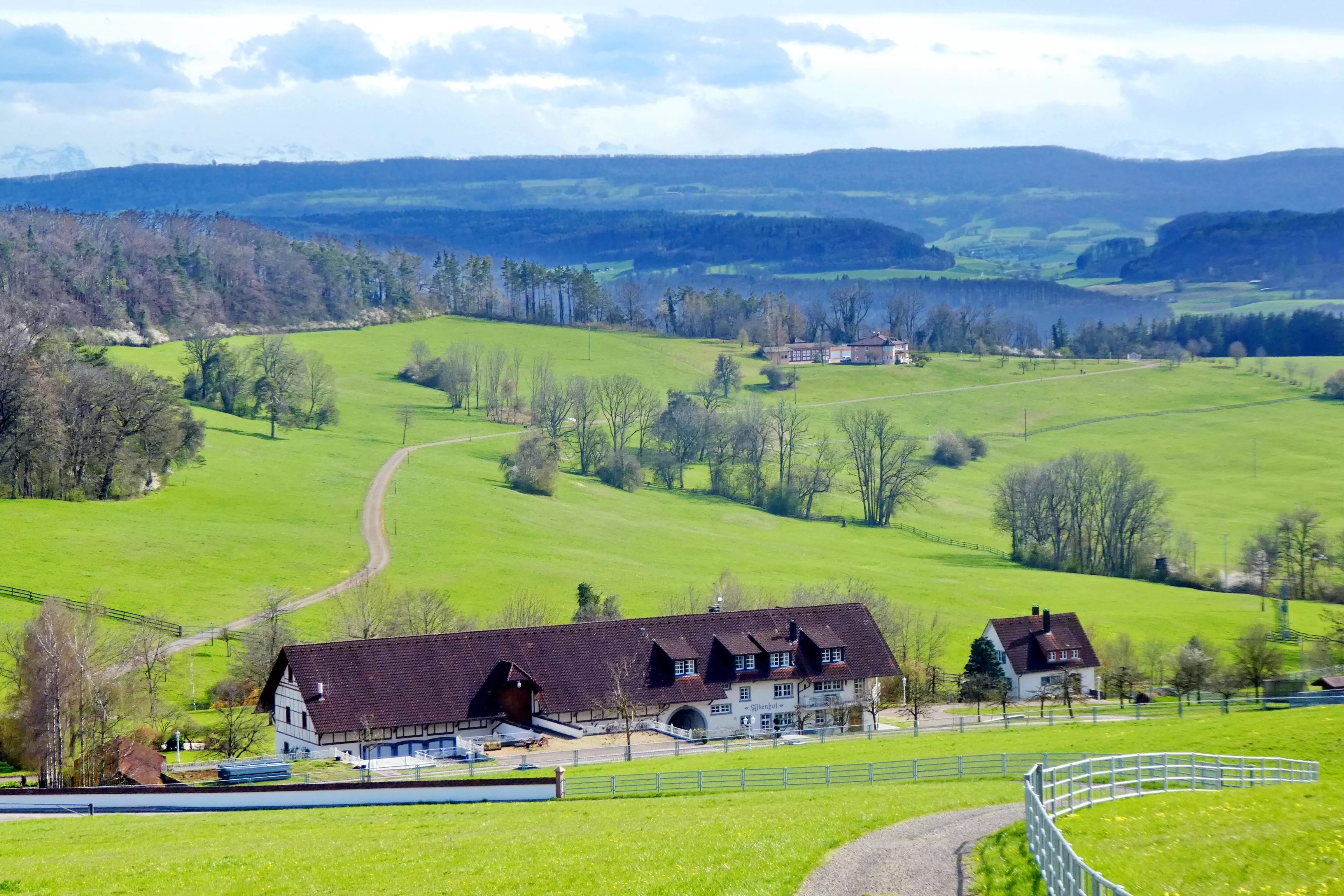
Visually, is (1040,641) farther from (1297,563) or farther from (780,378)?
(780,378)

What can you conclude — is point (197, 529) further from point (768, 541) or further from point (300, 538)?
point (768, 541)

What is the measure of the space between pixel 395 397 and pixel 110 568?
75.8 meters

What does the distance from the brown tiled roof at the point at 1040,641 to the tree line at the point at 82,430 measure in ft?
197

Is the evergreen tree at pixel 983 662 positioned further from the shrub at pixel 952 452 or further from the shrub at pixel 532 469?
the shrub at pixel 952 452

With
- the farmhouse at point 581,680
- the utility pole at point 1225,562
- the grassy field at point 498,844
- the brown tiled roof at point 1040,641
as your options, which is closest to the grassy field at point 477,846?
the grassy field at point 498,844

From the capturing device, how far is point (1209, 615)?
9250cm

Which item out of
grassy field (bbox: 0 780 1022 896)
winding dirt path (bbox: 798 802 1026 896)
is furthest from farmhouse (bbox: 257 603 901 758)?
winding dirt path (bbox: 798 802 1026 896)

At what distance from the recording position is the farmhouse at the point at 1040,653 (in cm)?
7694

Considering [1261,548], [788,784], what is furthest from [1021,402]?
[788,784]

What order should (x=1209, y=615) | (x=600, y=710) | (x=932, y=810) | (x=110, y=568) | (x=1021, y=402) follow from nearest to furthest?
(x=932, y=810)
(x=600, y=710)
(x=110, y=568)
(x=1209, y=615)
(x=1021, y=402)

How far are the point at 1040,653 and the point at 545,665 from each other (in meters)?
29.5

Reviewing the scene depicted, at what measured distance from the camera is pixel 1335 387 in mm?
183625

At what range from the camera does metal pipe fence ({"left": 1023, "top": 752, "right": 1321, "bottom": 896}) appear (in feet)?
61.8

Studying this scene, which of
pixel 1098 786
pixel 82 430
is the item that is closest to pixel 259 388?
pixel 82 430
